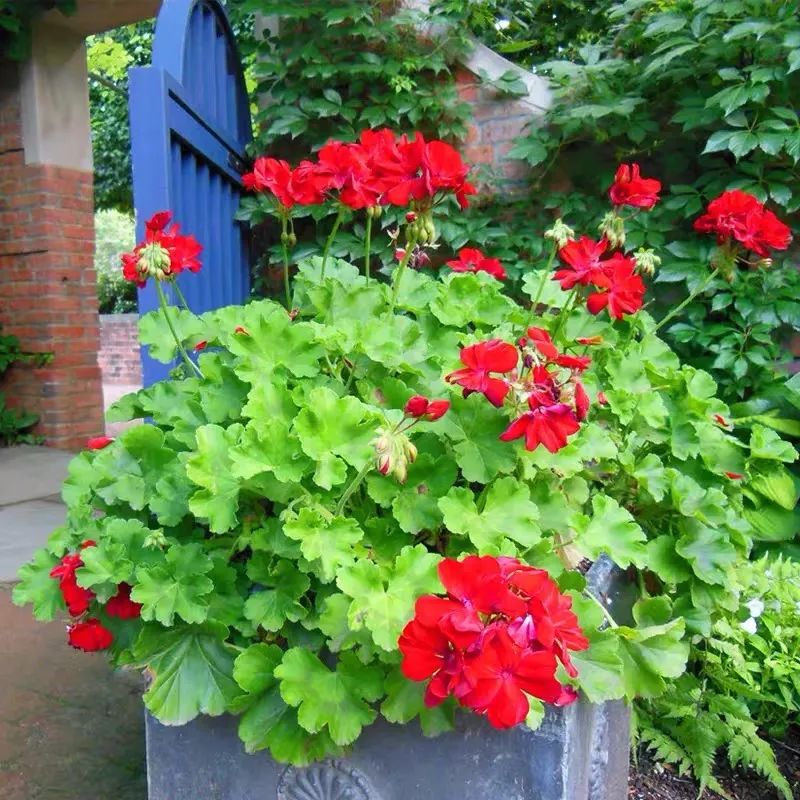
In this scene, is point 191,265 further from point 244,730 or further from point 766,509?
point 766,509

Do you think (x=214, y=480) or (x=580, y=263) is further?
(x=580, y=263)

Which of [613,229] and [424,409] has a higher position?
[613,229]

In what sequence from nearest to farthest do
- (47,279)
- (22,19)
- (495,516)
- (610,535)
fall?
(495,516) < (610,535) < (22,19) < (47,279)

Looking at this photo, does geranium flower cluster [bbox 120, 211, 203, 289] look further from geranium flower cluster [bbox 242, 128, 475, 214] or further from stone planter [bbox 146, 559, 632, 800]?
stone planter [bbox 146, 559, 632, 800]

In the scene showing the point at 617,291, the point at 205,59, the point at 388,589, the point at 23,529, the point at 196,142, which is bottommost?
the point at 23,529

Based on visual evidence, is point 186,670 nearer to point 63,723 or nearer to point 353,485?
point 353,485

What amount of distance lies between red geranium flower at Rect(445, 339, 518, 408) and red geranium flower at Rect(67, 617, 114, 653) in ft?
1.81

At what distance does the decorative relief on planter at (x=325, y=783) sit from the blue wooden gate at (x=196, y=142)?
1050 mm

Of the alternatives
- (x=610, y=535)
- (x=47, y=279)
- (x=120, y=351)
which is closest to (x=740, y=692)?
(x=610, y=535)

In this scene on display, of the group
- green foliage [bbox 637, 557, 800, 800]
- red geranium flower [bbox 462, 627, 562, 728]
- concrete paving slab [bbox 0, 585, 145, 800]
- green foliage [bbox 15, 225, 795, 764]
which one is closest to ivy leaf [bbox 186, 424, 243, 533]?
green foliage [bbox 15, 225, 795, 764]

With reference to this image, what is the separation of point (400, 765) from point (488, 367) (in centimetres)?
47

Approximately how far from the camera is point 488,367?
3.00ft

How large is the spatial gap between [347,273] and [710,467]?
0.77 meters

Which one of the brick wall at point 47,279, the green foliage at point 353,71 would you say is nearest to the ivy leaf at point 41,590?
the green foliage at point 353,71
